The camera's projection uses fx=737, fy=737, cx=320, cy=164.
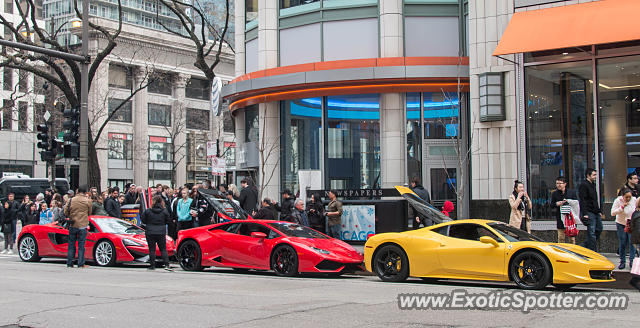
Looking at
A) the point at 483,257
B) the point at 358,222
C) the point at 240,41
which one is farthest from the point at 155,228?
the point at 240,41

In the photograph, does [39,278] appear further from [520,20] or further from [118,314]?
[520,20]

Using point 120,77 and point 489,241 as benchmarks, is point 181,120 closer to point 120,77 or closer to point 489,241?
point 120,77

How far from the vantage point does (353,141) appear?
24172 mm

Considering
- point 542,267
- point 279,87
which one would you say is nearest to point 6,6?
point 279,87

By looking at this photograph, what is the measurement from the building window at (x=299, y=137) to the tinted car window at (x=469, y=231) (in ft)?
38.2

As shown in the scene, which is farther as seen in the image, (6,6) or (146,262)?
(6,6)

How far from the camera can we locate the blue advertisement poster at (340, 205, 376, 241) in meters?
19.9

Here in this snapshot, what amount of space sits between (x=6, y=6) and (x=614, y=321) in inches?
2511

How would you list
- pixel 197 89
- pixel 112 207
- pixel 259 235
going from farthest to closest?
pixel 197 89 < pixel 112 207 < pixel 259 235

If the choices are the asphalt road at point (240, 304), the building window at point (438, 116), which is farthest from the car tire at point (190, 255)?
the building window at point (438, 116)

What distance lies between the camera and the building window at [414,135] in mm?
23516

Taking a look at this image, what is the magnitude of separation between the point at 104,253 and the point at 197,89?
57359 mm

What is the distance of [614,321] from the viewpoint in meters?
8.44

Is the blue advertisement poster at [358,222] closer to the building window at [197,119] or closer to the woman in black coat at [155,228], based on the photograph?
the woman in black coat at [155,228]
